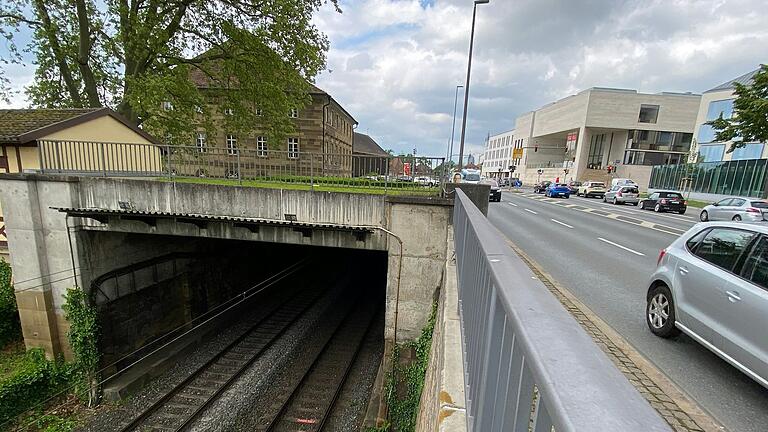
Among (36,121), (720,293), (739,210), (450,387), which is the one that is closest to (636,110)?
(739,210)

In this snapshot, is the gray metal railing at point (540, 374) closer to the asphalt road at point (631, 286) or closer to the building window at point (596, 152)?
the asphalt road at point (631, 286)

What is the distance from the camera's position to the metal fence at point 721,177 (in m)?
29.5

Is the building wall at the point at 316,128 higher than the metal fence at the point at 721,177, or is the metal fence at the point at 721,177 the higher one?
the building wall at the point at 316,128

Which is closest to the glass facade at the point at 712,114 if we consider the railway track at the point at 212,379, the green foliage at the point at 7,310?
the railway track at the point at 212,379

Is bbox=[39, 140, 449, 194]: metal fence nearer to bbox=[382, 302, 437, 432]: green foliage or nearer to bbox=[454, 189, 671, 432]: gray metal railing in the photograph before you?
bbox=[382, 302, 437, 432]: green foliage

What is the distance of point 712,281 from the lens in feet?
12.8

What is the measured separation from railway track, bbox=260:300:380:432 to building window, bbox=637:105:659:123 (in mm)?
66627

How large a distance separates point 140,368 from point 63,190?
19.3ft

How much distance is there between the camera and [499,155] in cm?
10900

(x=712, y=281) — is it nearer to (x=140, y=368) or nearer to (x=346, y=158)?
(x=346, y=158)

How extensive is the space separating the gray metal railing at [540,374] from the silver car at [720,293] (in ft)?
11.4

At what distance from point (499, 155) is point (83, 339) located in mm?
112204

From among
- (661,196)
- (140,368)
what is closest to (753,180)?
(661,196)

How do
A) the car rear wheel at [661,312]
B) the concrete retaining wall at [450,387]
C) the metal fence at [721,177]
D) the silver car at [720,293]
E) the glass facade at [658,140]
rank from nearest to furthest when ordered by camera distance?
the concrete retaining wall at [450,387] < the silver car at [720,293] < the car rear wheel at [661,312] < the metal fence at [721,177] < the glass facade at [658,140]
